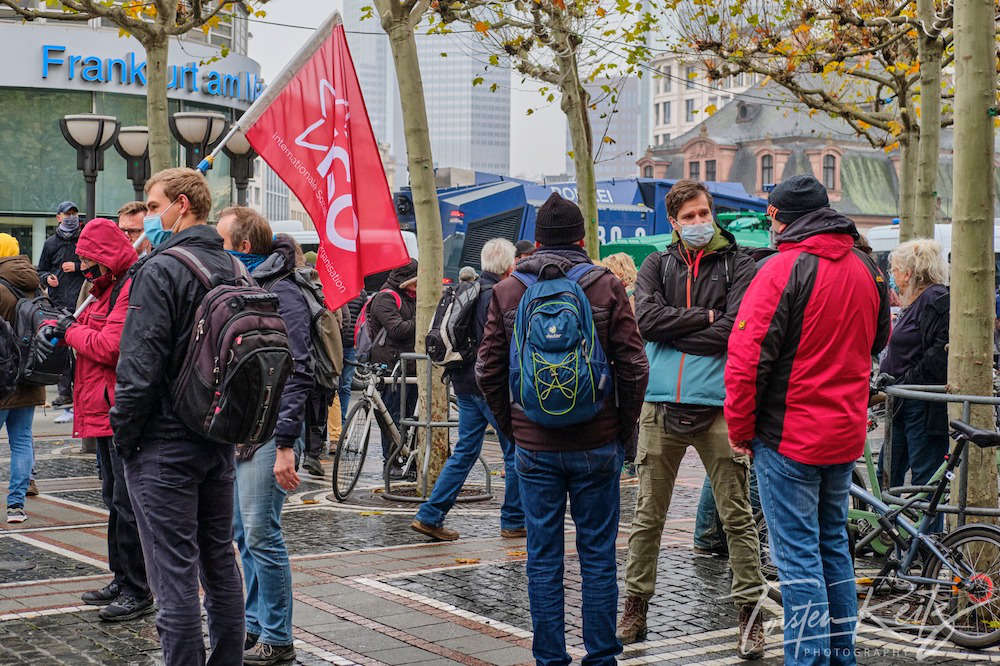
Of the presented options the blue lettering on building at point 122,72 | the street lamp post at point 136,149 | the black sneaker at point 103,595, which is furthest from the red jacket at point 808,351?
the blue lettering on building at point 122,72

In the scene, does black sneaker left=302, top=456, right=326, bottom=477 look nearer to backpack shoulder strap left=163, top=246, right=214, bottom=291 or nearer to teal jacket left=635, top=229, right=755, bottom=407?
teal jacket left=635, top=229, right=755, bottom=407

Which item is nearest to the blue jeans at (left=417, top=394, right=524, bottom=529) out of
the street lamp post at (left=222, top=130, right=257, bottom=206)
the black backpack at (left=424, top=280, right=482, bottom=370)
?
the black backpack at (left=424, top=280, right=482, bottom=370)

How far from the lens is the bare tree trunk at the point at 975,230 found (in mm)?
6305

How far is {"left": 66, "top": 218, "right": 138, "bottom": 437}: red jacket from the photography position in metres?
6.19

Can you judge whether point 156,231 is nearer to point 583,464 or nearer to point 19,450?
point 583,464

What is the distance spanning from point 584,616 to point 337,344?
6.22ft

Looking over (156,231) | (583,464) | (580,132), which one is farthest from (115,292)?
(580,132)

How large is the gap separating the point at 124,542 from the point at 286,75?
2.85 metres

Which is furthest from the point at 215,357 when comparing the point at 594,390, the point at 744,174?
the point at 744,174

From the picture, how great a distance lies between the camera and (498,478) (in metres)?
11.9

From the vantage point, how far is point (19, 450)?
9.41 meters

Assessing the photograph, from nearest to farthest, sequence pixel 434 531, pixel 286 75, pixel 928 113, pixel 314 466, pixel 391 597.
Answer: pixel 391 597 → pixel 286 75 → pixel 434 531 → pixel 928 113 → pixel 314 466

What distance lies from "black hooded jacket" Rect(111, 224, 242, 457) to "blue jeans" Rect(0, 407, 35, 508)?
501cm

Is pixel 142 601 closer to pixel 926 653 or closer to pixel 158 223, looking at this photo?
pixel 158 223
